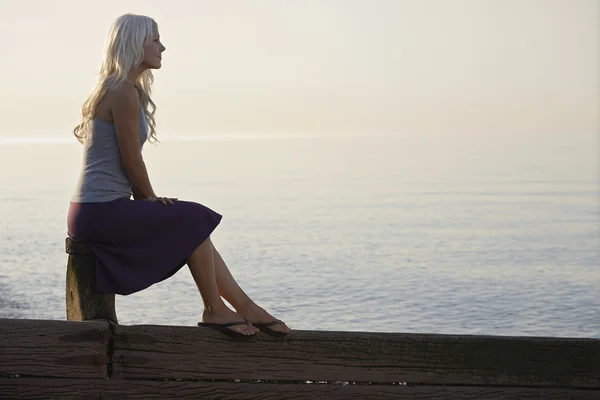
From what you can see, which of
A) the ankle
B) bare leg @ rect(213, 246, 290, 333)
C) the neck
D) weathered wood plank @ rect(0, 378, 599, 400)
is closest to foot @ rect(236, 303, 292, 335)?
bare leg @ rect(213, 246, 290, 333)

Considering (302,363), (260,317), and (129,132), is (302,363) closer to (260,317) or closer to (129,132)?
(260,317)

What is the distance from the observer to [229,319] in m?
4.07

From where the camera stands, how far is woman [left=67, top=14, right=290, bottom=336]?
4.18 metres

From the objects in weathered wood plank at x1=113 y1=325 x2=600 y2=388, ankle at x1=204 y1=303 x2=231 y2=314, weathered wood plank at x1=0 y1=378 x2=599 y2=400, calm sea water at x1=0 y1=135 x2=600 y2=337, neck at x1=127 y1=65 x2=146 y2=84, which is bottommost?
calm sea water at x1=0 y1=135 x2=600 y2=337

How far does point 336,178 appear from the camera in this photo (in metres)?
47.6

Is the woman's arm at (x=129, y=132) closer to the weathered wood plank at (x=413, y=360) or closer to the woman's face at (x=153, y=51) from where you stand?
the woman's face at (x=153, y=51)

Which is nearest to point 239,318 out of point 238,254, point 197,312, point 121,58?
point 121,58

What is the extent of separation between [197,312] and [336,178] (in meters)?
31.2

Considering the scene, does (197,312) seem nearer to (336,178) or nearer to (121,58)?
(121,58)

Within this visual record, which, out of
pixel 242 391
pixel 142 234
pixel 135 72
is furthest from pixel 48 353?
pixel 135 72

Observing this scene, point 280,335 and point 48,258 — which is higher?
point 280,335

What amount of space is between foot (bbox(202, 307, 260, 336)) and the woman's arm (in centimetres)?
61

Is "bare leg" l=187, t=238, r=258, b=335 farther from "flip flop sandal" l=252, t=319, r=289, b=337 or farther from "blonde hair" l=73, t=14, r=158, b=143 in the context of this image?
"blonde hair" l=73, t=14, r=158, b=143

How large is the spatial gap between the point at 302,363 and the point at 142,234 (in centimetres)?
85
